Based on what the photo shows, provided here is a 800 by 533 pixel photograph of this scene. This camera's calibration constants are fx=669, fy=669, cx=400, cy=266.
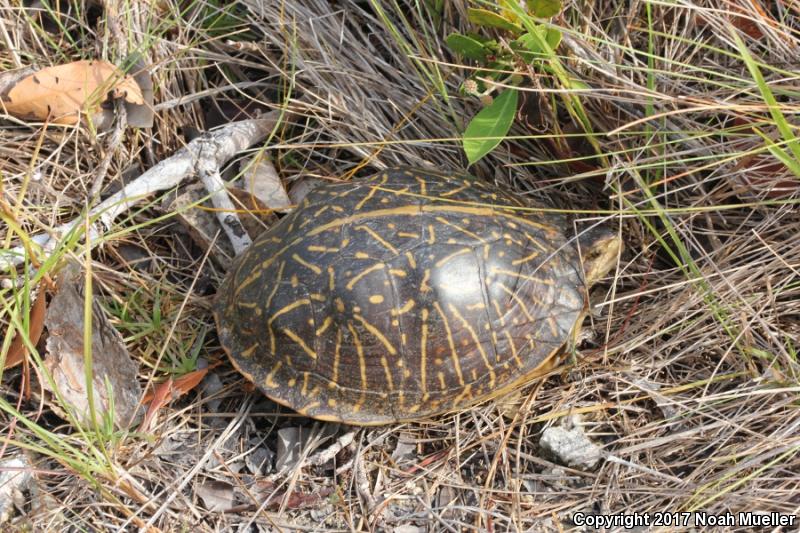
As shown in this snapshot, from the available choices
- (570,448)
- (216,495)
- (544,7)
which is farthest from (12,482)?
(544,7)

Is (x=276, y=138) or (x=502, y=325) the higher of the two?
(x=276, y=138)

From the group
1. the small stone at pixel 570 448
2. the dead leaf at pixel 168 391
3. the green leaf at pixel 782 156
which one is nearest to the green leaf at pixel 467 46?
the green leaf at pixel 782 156

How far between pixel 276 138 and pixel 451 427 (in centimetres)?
138

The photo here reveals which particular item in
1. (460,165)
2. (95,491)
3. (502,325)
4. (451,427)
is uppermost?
(460,165)

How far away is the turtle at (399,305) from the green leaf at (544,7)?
1.95 ft

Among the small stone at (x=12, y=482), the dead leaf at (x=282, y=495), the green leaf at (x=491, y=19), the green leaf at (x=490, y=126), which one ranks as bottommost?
the dead leaf at (x=282, y=495)

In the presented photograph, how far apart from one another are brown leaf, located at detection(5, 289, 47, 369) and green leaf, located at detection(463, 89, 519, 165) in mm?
1463

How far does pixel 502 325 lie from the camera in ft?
6.97

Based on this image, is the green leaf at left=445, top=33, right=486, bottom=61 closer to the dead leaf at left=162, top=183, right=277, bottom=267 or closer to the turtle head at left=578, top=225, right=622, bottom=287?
the turtle head at left=578, top=225, right=622, bottom=287

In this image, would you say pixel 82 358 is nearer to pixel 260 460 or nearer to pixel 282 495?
pixel 260 460

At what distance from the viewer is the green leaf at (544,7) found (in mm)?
1997

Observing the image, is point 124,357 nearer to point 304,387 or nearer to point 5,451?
point 5,451

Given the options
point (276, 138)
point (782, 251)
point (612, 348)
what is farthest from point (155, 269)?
point (782, 251)

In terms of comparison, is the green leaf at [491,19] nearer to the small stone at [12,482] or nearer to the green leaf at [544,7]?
the green leaf at [544,7]
